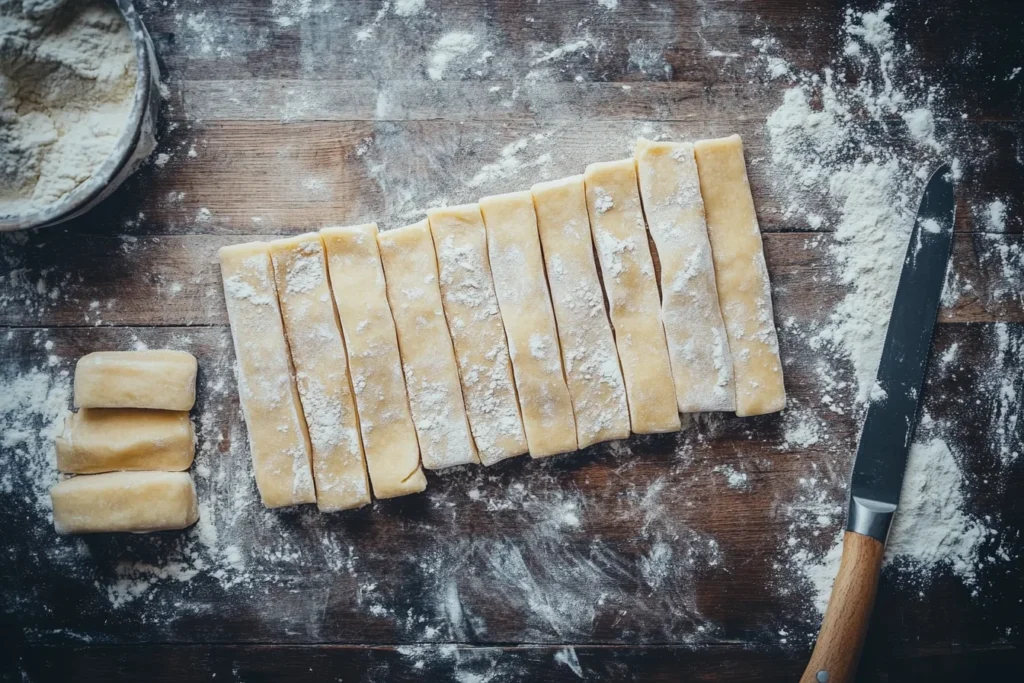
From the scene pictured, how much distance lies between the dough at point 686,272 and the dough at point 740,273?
3 centimetres

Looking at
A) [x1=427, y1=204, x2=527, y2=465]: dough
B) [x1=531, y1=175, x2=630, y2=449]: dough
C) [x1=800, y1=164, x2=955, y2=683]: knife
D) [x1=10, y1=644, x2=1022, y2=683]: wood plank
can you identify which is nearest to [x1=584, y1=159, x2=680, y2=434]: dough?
[x1=531, y1=175, x2=630, y2=449]: dough

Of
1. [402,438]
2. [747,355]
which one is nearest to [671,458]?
[747,355]

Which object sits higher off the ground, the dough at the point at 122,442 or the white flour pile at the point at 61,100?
the white flour pile at the point at 61,100

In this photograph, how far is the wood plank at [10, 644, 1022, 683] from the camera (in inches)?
68.1

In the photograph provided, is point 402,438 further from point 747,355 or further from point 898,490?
point 898,490

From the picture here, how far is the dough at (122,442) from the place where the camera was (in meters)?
1.63

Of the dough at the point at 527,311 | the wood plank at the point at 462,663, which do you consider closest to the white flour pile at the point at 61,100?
the dough at the point at 527,311

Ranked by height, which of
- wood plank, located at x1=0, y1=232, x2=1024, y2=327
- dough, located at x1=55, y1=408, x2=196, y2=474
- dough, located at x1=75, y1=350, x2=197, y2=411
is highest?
wood plank, located at x1=0, y1=232, x2=1024, y2=327

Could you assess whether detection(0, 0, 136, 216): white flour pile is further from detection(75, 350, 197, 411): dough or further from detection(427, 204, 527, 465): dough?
detection(427, 204, 527, 465): dough

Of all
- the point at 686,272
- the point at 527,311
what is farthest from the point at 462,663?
the point at 686,272

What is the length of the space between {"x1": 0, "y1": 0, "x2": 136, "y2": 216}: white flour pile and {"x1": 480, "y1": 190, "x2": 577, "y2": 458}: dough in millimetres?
Result: 1000

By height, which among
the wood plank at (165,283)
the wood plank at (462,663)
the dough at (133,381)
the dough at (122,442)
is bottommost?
the wood plank at (462,663)

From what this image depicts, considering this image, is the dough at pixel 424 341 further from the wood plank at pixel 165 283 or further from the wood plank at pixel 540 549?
the wood plank at pixel 165 283

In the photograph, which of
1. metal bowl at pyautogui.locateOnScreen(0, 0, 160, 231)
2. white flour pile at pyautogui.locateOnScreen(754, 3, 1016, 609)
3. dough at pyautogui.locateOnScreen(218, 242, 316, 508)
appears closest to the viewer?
metal bowl at pyautogui.locateOnScreen(0, 0, 160, 231)
